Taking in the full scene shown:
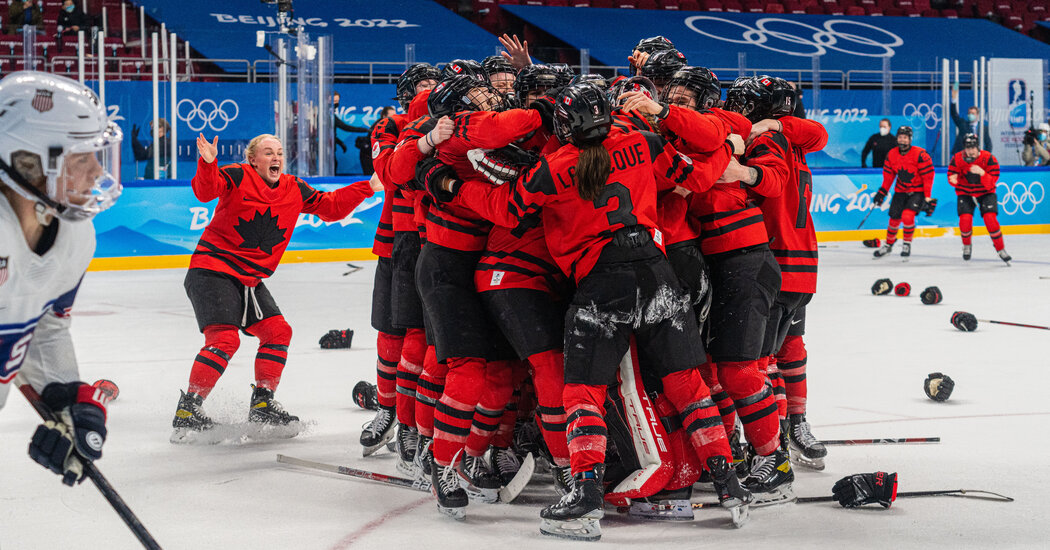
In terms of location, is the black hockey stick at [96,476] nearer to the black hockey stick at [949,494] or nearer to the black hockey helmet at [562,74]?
the black hockey helmet at [562,74]

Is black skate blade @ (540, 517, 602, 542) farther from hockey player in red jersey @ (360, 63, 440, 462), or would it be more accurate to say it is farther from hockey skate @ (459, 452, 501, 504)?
hockey player in red jersey @ (360, 63, 440, 462)

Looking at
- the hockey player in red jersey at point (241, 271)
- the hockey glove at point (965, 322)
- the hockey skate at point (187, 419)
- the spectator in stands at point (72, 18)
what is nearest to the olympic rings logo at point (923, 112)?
the hockey glove at point (965, 322)

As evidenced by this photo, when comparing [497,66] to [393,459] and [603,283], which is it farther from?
[393,459]

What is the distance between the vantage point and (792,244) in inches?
163

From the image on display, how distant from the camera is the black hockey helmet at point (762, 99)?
4.13m

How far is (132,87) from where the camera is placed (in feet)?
36.9

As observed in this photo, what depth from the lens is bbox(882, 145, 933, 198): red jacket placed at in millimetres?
12523

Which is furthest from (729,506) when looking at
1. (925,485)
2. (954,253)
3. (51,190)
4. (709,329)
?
(954,253)

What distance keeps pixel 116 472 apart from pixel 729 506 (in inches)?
94.1

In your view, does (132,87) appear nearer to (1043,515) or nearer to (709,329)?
(709,329)

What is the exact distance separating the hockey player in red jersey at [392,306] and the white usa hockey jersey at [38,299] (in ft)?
6.48

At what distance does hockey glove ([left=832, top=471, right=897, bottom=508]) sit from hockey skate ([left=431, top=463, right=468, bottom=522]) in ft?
4.14

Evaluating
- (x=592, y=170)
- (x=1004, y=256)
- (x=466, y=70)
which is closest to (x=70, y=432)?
(x=592, y=170)

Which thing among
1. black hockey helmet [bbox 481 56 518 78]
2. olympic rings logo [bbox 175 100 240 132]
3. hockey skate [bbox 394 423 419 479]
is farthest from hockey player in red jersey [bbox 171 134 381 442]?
olympic rings logo [bbox 175 100 240 132]
